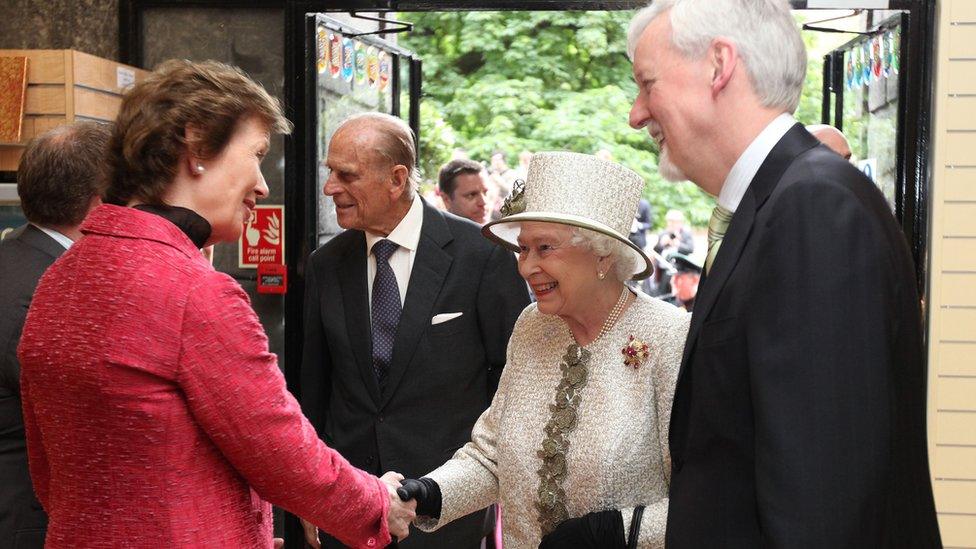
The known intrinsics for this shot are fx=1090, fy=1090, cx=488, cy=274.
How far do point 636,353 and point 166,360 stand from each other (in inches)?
44.2

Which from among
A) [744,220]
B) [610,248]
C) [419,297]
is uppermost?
[744,220]

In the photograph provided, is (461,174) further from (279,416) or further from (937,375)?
(279,416)

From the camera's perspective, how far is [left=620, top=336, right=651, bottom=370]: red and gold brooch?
8.27 ft

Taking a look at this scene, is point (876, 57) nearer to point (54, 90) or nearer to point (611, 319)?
point (611, 319)

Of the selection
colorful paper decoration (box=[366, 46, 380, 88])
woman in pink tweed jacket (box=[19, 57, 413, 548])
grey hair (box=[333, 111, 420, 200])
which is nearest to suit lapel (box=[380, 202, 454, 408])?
grey hair (box=[333, 111, 420, 200])

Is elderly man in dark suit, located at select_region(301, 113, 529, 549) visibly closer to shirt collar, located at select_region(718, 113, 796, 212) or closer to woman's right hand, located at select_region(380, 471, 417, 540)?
woman's right hand, located at select_region(380, 471, 417, 540)

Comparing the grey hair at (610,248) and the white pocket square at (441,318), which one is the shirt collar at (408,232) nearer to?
the white pocket square at (441,318)

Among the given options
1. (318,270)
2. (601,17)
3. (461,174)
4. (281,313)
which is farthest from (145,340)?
(601,17)

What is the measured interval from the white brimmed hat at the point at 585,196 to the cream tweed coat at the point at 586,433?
8.3 inches

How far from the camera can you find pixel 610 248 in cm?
266

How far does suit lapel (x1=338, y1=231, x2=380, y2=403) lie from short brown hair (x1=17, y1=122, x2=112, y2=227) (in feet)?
3.43

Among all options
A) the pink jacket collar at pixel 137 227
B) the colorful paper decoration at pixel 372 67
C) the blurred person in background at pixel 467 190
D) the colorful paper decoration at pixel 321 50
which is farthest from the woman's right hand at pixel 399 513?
the blurred person in background at pixel 467 190

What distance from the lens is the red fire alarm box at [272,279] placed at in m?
4.71

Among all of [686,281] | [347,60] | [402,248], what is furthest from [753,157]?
[686,281]
